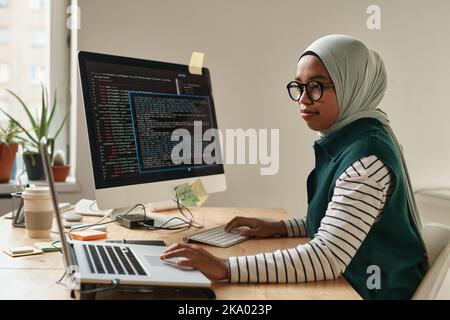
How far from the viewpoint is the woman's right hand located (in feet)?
4.98

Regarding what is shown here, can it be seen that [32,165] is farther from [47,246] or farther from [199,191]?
[47,246]

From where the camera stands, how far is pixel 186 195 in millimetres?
1736

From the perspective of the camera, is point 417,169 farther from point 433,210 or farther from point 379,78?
point 379,78

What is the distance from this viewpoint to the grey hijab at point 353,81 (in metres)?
1.35

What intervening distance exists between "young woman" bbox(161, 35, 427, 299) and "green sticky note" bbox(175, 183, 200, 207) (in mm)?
221

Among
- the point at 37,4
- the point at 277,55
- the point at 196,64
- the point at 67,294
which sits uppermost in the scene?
the point at 37,4

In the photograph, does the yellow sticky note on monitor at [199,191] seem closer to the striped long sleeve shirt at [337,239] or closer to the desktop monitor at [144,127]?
the desktop monitor at [144,127]

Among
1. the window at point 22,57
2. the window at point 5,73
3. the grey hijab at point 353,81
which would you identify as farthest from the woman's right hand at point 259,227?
the window at point 5,73

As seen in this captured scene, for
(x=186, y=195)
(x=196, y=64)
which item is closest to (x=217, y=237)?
(x=186, y=195)

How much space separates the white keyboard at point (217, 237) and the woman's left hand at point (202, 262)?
32 cm

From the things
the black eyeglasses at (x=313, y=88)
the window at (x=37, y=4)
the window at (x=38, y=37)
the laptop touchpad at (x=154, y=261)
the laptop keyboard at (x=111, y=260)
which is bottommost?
the laptop touchpad at (x=154, y=261)

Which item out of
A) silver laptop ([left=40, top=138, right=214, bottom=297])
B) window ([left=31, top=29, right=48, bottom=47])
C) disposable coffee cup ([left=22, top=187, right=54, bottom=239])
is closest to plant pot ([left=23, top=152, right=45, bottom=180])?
window ([left=31, top=29, right=48, bottom=47])

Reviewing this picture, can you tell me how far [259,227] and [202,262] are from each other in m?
0.50

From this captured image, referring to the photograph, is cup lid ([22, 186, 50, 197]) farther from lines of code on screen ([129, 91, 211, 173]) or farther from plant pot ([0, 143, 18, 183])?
plant pot ([0, 143, 18, 183])
